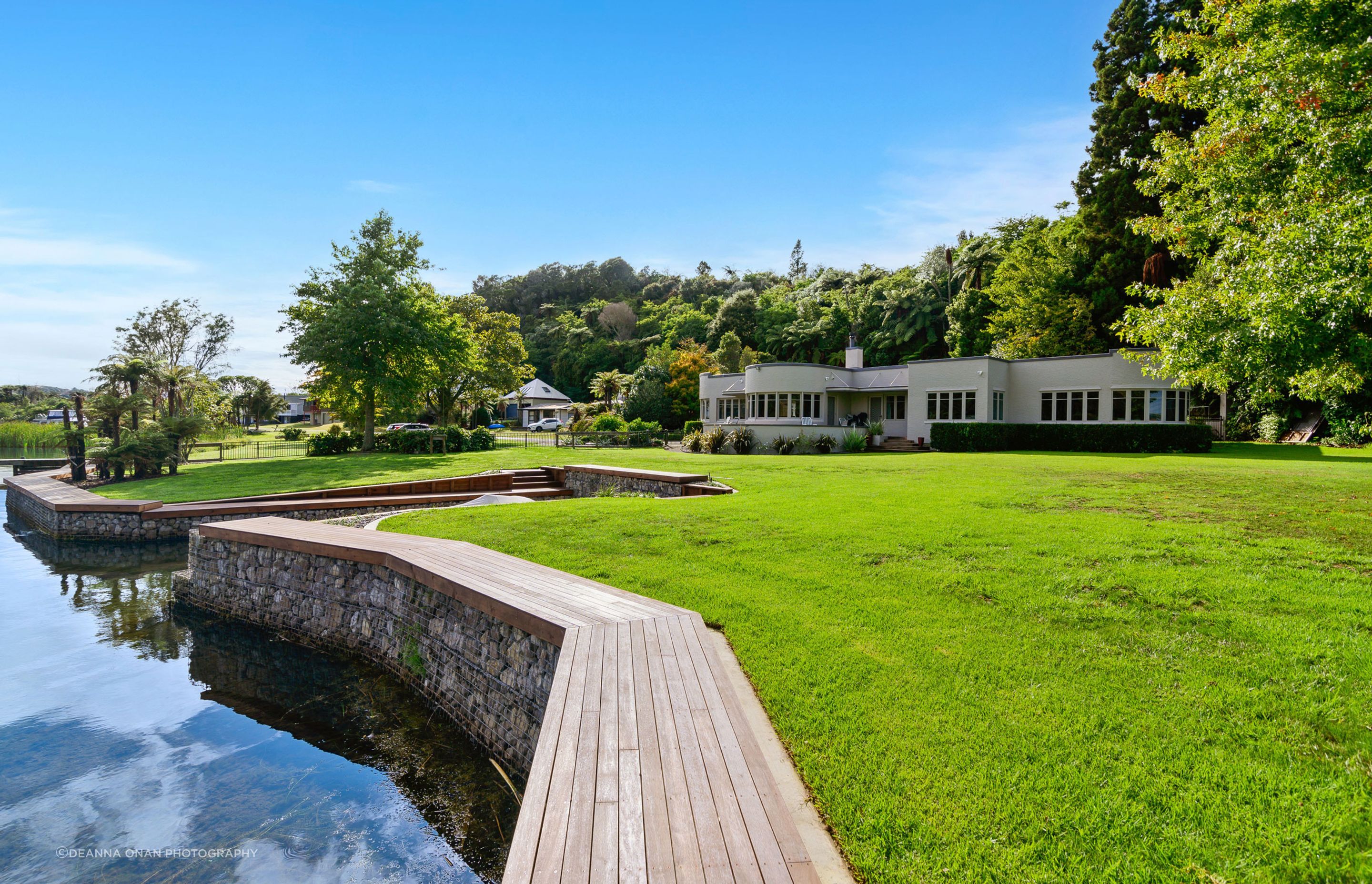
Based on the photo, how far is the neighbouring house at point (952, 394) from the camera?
24688 millimetres

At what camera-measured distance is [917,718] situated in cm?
379

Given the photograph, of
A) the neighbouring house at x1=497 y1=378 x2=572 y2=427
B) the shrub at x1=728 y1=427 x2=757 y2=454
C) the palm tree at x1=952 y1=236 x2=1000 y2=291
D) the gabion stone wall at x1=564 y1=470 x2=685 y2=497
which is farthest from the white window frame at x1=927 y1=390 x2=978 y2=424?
the neighbouring house at x1=497 y1=378 x2=572 y2=427

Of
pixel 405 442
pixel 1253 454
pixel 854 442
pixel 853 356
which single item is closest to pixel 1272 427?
pixel 1253 454

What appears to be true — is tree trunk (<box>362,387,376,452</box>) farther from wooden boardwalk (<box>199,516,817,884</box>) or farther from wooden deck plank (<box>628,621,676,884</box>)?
wooden deck plank (<box>628,621,676,884</box>)

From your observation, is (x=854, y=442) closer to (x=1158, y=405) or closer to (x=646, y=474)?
(x=1158, y=405)

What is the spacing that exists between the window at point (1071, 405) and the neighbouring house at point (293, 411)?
83800 millimetres

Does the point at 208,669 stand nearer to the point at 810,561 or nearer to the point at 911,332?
the point at 810,561

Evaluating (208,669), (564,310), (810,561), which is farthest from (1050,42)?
(564,310)

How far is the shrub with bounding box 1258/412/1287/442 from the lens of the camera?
90.9 ft

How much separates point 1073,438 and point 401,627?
2593 cm

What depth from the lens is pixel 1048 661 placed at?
4555 mm

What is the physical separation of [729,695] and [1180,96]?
15788mm

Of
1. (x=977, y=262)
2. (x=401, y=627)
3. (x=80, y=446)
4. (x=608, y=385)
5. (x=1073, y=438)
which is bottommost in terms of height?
(x=401, y=627)

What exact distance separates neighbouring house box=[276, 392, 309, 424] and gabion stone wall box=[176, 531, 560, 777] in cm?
8297
